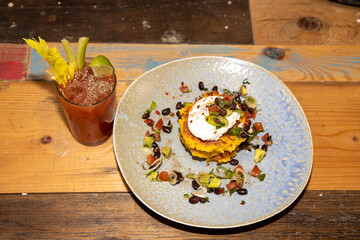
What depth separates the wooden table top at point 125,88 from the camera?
9.80 ft

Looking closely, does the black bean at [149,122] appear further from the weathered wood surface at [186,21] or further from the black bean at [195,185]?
the weathered wood surface at [186,21]

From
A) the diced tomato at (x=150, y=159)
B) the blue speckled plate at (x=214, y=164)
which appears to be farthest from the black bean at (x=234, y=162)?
the diced tomato at (x=150, y=159)

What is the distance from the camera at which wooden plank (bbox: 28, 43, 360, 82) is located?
377 cm

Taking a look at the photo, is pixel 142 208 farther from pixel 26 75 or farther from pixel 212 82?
pixel 26 75

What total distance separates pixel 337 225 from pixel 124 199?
5.72 ft

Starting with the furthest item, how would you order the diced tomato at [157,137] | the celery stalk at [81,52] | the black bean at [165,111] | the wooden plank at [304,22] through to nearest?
the wooden plank at [304,22] < the black bean at [165,111] < the diced tomato at [157,137] < the celery stalk at [81,52]

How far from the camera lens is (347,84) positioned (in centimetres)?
380

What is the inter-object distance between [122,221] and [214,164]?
88 centimetres

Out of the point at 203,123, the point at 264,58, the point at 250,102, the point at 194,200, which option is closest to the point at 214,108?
the point at 203,123

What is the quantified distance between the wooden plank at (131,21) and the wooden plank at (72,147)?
0.72 m

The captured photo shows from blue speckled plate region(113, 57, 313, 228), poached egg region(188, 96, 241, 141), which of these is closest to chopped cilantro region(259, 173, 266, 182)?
blue speckled plate region(113, 57, 313, 228)

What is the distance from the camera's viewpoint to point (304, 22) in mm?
4270

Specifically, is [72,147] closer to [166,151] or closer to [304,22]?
[166,151]

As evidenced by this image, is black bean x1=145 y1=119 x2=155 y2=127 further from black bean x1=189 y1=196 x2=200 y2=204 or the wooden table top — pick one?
black bean x1=189 y1=196 x2=200 y2=204
